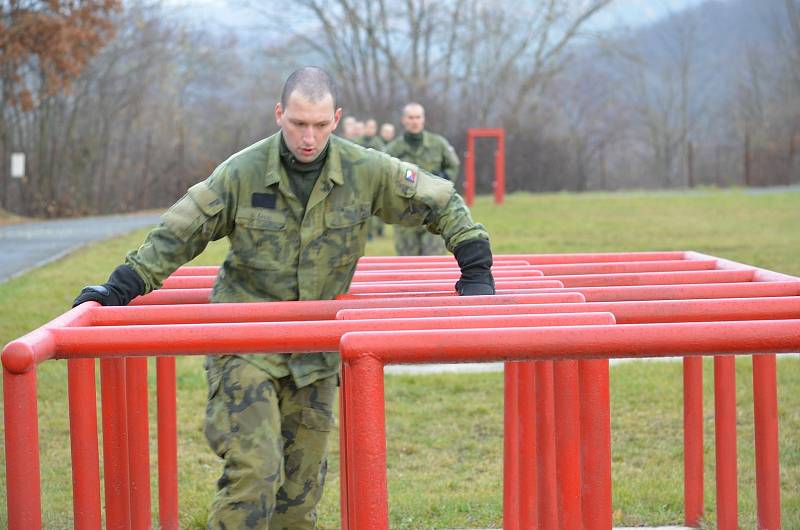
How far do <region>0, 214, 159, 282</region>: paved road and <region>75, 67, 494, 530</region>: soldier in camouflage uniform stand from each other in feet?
33.3

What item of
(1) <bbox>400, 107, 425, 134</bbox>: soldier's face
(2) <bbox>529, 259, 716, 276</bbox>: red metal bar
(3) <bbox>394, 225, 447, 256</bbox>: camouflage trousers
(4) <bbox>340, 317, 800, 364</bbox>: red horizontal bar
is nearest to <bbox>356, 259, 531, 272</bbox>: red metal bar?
(2) <bbox>529, 259, 716, 276</bbox>: red metal bar

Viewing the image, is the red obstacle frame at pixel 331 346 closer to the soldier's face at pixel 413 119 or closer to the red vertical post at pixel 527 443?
the red vertical post at pixel 527 443

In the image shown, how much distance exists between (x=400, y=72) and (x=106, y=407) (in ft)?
111

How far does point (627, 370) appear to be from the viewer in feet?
27.4

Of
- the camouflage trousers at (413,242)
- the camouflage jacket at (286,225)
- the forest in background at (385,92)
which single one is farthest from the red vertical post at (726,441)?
the forest in background at (385,92)

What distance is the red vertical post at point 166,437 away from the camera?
4.54m

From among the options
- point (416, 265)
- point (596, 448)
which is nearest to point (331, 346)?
point (596, 448)

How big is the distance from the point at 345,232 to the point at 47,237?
676 inches

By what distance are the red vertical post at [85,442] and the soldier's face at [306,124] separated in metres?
1.01

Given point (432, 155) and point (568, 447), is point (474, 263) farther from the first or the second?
point (432, 155)

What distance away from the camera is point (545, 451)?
11.7 feet

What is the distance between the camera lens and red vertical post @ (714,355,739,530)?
4387 mm

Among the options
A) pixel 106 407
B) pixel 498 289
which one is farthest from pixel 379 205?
pixel 106 407

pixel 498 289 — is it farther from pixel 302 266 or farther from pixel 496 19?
pixel 496 19
